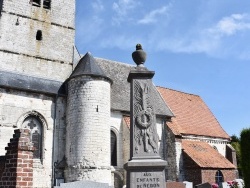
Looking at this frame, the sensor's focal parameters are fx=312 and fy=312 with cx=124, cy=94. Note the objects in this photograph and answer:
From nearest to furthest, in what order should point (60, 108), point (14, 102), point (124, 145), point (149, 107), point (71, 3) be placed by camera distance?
1. point (149, 107)
2. point (14, 102)
3. point (60, 108)
4. point (124, 145)
5. point (71, 3)

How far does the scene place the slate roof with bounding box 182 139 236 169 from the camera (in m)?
19.1

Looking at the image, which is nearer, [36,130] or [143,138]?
[143,138]

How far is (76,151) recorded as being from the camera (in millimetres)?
15539

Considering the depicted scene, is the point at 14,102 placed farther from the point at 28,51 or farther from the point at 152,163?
the point at 152,163

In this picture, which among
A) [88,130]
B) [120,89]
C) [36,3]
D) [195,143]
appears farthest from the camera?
[195,143]

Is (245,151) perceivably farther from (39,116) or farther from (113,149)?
(39,116)

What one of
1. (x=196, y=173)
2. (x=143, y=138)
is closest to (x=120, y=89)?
(x=196, y=173)

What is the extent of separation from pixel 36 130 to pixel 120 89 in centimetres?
619

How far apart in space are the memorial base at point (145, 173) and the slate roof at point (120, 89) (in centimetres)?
1272

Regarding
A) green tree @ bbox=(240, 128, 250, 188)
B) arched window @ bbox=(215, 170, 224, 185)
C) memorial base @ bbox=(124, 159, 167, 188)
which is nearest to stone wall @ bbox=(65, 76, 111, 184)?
green tree @ bbox=(240, 128, 250, 188)

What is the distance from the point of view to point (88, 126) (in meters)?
15.8

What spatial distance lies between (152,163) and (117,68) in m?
16.4

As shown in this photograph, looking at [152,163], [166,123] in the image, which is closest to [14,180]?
[152,163]

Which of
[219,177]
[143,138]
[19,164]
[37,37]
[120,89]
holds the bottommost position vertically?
[219,177]
